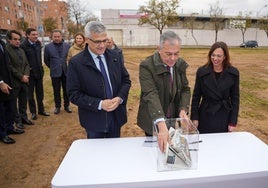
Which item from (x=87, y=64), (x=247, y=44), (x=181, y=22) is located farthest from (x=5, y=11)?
(x=87, y=64)

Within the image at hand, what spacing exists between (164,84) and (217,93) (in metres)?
0.72

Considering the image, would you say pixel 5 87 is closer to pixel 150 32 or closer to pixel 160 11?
pixel 160 11

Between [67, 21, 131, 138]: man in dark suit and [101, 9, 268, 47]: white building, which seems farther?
[101, 9, 268, 47]: white building

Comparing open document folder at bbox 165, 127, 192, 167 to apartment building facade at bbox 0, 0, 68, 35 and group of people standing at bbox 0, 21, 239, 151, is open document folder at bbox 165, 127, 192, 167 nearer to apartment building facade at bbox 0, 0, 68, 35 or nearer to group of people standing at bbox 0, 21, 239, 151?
group of people standing at bbox 0, 21, 239, 151

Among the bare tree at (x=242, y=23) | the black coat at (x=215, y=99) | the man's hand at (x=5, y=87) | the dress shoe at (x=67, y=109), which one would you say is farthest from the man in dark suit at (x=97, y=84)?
the bare tree at (x=242, y=23)

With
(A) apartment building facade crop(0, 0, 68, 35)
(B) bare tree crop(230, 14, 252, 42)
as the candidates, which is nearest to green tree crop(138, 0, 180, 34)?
(A) apartment building facade crop(0, 0, 68, 35)

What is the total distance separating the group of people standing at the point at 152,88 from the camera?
1919 millimetres

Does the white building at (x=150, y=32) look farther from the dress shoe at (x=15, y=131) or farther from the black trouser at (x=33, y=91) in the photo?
the dress shoe at (x=15, y=131)

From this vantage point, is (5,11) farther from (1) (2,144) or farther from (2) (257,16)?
(2) (257,16)

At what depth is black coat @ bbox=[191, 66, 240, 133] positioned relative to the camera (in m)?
2.43

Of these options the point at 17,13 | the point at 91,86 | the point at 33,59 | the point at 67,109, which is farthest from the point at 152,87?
the point at 17,13

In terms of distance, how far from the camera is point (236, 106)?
2.52m

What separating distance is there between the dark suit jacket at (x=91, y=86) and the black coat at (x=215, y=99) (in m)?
0.85

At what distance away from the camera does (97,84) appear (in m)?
2.12
